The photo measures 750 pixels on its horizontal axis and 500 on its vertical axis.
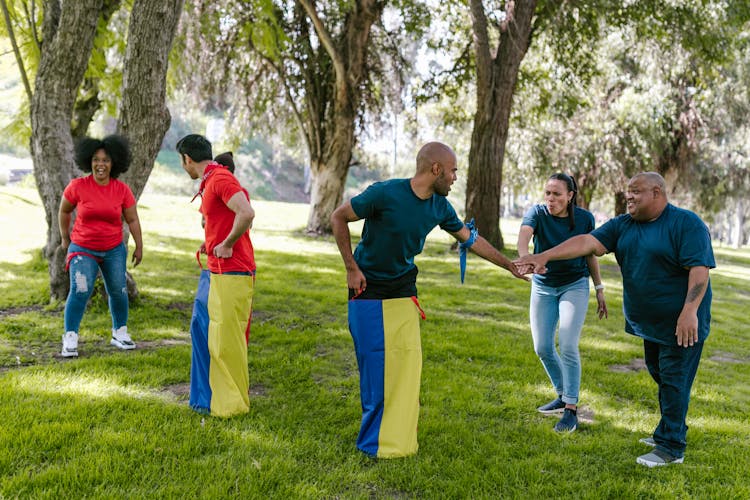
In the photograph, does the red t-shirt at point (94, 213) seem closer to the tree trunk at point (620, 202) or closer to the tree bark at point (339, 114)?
the tree bark at point (339, 114)

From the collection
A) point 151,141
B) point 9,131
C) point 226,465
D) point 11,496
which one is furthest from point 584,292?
point 9,131

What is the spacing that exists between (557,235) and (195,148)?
9.73 ft

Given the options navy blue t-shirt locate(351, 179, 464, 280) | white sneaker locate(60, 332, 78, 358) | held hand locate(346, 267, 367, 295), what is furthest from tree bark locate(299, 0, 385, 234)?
held hand locate(346, 267, 367, 295)

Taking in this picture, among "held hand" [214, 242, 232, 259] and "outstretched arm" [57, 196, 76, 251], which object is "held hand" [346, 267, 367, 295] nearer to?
"held hand" [214, 242, 232, 259]

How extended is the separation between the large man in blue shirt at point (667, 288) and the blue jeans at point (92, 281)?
15.7 ft

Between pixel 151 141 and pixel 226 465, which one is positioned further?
pixel 151 141

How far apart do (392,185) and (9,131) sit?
10636 mm

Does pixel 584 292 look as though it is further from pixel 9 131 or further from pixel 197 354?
pixel 9 131

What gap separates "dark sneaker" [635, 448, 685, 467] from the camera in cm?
429

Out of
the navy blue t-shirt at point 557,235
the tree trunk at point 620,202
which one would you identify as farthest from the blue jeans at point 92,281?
the tree trunk at point 620,202

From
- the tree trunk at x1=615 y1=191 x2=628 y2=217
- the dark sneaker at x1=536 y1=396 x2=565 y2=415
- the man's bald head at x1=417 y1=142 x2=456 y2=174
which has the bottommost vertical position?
the dark sneaker at x1=536 y1=396 x2=565 y2=415

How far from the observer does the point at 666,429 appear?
436 cm

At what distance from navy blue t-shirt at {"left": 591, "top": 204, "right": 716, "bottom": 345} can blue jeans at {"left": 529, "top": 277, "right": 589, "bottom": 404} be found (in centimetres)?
61

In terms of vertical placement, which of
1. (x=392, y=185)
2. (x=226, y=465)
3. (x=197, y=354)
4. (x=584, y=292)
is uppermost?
(x=392, y=185)
